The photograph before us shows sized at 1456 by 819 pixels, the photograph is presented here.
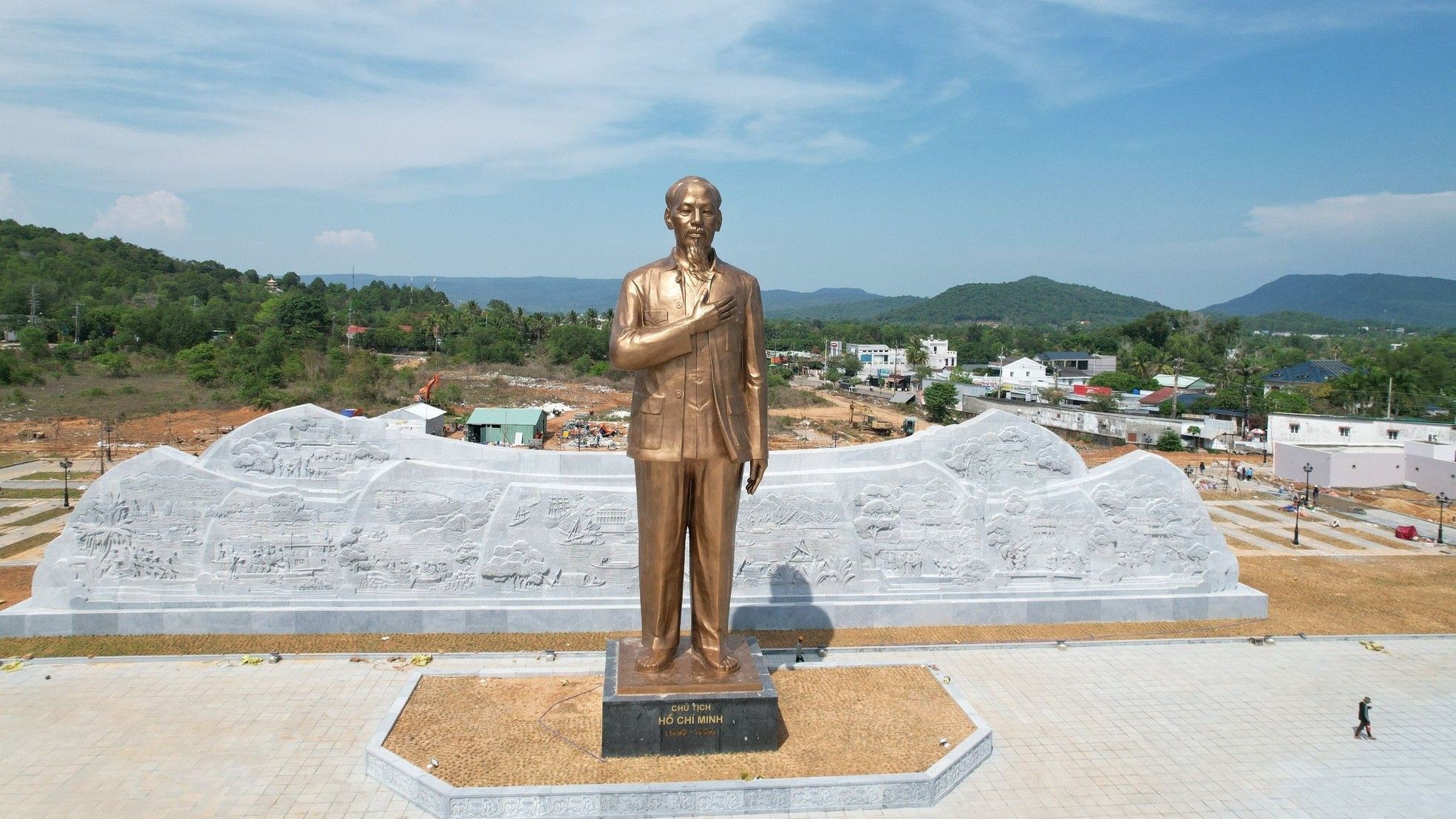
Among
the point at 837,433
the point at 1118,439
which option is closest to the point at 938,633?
the point at 837,433

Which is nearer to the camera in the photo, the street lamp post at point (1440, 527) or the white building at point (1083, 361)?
the street lamp post at point (1440, 527)

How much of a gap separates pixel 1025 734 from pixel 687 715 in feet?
10.7

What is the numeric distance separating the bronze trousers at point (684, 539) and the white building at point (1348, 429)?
26301 millimetres

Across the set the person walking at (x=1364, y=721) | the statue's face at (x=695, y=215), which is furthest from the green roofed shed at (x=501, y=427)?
the person walking at (x=1364, y=721)

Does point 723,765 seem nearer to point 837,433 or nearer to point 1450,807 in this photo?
point 1450,807

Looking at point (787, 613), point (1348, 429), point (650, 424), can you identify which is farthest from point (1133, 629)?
point (1348, 429)

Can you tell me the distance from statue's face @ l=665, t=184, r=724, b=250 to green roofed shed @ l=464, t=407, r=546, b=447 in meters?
18.2

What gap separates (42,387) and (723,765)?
37592mm

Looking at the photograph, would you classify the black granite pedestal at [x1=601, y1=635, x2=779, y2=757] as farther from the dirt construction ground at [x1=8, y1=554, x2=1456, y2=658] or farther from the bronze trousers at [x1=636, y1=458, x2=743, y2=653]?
the dirt construction ground at [x1=8, y1=554, x2=1456, y2=658]

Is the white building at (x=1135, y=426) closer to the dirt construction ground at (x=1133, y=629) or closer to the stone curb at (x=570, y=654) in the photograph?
the dirt construction ground at (x=1133, y=629)

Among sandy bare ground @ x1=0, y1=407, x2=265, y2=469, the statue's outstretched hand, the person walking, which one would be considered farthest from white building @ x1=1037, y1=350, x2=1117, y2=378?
the statue's outstretched hand

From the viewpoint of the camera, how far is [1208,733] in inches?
310

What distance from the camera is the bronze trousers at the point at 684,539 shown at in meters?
6.58

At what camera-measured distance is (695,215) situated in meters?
6.43
